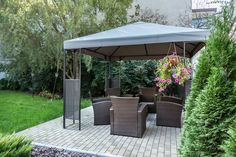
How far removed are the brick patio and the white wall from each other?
862 centimetres

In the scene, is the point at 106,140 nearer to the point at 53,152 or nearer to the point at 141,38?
the point at 53,152

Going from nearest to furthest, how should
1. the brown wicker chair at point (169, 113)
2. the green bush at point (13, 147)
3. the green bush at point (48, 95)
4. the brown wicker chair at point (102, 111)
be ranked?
the green bush at point (13, 147), the brown wicker chair at point (169, 113), the brown wicker chair at point (102, 111), the green bush at point (48, 95)

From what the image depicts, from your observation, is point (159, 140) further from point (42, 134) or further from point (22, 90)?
point (22, 90)

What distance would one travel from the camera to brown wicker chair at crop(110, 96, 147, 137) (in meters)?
4.26

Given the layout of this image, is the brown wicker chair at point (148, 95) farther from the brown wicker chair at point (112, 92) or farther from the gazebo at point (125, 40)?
the gazebo at point (125, 40)

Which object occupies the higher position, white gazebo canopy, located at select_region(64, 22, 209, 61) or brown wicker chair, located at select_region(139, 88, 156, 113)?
white gazebo canopy, located at select_region(64, 22, 209, 61)

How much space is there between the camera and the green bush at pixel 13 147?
2551mm

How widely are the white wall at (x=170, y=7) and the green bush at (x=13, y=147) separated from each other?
10.9 meters

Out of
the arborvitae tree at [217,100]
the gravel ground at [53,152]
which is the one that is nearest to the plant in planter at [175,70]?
the arborvitae tree at [217,100]

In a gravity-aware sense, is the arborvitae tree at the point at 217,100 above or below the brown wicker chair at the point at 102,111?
above

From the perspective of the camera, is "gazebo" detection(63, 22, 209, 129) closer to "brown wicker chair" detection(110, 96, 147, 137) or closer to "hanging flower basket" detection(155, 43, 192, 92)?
"hanging flower basket" detection(155, 43, 192, 92)

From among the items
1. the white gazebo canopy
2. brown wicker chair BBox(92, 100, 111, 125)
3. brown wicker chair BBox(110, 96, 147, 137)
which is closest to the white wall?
the white gazebo canopy

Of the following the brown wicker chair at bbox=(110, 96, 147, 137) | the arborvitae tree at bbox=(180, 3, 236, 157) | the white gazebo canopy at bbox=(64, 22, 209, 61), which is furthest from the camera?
the brown wicker chair at bbox=(110, 96, 147, 137)

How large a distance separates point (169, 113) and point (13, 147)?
348 cm
